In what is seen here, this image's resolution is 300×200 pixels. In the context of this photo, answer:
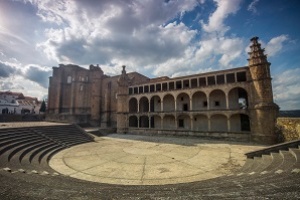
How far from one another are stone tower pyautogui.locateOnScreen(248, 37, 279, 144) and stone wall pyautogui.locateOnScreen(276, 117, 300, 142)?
1.02 meters

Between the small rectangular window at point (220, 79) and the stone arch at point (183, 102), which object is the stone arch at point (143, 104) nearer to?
the stone arch at point (183, 102)

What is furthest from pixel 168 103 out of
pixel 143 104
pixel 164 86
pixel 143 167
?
pixel 143 167

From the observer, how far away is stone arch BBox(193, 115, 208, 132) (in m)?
27.7

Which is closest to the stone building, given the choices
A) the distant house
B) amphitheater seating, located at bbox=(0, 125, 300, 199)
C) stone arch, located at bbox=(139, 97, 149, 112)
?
stone arch, located at bbox=(139, 97, 149, 112)

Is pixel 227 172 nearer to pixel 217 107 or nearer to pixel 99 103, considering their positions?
pixel 217 107

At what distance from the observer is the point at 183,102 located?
3081 centimetres

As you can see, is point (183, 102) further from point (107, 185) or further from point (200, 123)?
point (107, 185)

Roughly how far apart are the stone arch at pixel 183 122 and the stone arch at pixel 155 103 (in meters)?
5.14

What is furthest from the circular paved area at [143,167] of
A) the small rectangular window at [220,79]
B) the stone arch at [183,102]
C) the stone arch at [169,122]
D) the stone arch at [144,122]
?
the stone arch at [144,122]

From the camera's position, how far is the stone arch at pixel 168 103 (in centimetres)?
3212

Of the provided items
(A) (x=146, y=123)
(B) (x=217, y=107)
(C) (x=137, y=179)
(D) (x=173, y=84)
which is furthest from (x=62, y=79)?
(C) (x=137, y=179)

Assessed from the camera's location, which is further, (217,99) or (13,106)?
(13,106)

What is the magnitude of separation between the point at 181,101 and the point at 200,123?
5543 millimetres

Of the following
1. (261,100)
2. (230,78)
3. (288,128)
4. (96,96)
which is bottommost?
(288,128)
